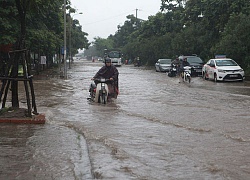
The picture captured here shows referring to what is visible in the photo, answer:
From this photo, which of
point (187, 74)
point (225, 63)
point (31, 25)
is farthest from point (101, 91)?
point (31, 25)

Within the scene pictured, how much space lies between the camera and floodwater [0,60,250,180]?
5.70 metres

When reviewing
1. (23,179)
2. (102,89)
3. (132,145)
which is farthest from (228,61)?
(23,179)

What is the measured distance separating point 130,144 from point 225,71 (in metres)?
18.8

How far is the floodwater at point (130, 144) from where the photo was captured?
225 inches

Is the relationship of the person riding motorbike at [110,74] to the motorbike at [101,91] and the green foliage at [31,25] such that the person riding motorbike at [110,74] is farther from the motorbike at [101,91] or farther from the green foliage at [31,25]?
the green foliage at [31,25]

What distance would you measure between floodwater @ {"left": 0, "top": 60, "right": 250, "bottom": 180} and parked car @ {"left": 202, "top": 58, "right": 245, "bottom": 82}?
12.7 metres

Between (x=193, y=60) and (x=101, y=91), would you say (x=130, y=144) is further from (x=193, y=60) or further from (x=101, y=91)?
(x=193, y=60)

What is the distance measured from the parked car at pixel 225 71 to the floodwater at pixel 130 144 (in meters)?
12.7

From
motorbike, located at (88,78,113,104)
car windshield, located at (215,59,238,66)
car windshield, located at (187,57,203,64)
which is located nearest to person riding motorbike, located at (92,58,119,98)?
motorbike, located at (88,78,113,104)

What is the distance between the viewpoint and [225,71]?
82.7 feet

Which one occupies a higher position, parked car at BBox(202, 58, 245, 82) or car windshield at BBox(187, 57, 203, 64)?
car windshield at BBox(187, 57, 203, 64)

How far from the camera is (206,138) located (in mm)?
8125

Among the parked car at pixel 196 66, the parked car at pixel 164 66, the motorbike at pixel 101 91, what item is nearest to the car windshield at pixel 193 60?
the parked car at pixel 196 66

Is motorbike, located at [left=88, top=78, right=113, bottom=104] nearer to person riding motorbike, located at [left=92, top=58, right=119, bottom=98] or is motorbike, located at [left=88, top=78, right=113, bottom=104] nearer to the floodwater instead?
person riding motorbike, located at [left=92, top=58, right=119, bottom=98]
